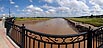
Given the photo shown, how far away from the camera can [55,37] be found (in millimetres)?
4934

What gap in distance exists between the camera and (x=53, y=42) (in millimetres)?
5180

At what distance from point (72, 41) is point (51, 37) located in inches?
25.5

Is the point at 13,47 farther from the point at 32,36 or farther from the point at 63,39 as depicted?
the point at 63,39

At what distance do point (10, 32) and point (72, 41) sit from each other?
849cm

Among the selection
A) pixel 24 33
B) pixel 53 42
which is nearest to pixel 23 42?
pixel 24 33

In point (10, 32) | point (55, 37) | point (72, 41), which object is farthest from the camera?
point (10, 32)

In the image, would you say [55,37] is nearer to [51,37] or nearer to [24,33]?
[51,37]

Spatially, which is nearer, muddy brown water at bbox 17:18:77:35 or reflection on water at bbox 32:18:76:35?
muddy brown water at bbox 17:18:77:35

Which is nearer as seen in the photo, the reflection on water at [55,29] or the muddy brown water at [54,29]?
the muddy brown water at [54,29]

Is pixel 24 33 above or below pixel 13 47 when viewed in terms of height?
above

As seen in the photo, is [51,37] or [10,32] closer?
[51,37]

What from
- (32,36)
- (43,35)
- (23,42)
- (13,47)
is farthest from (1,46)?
(43,35)

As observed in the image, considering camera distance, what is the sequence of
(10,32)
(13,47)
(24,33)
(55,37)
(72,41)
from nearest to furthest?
(55,37) → (72,41) → (24,33) → (13,47) → (10,32)

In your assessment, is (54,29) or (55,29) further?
(54,29)
